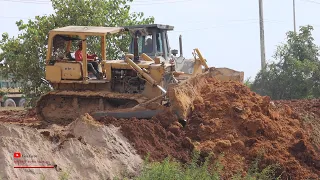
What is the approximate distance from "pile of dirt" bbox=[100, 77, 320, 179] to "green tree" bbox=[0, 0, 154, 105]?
11.6 meters

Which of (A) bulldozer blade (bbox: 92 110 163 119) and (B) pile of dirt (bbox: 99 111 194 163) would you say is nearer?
(B) pile of dirt (bbox: 99 111 194 163)

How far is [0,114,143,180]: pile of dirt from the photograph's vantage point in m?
10.8

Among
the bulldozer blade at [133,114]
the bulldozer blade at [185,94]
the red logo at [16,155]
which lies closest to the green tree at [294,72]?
the bulldozer blade at [185,94]

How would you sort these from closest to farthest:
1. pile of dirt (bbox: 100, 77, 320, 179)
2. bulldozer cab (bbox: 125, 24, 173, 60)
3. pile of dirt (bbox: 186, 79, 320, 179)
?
pile of dirt (bbox: 100, 77, 320, 179) → pile of dirt (bbox: 186, 79, 320, 179) → bulldozer cab (bbox: 125, 24, 173, 60)

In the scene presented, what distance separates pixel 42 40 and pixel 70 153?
54.9 feet

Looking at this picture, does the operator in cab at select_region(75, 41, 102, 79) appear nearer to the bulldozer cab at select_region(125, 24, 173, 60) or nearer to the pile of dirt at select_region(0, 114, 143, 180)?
the bulldozer cab at select_region(125, 24, 173, 60)

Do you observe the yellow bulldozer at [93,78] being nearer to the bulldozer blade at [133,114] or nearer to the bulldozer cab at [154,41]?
the bulldozer blade at [133,114]

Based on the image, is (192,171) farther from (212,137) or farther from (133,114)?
(133,114)

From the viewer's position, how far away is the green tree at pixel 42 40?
1095 inches

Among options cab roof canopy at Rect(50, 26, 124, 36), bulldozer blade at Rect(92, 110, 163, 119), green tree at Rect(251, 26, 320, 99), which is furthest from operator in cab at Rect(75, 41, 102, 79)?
green tree at Rect(251, 26, 320, 99)

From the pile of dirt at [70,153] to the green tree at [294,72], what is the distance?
20684 millimetres

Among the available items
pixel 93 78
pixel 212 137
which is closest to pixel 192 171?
pixel 212 137

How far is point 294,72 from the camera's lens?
33000mm

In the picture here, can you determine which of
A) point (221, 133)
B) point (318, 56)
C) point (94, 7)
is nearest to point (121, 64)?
point (221, 133)
